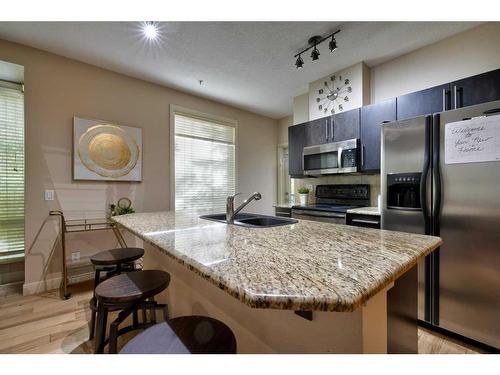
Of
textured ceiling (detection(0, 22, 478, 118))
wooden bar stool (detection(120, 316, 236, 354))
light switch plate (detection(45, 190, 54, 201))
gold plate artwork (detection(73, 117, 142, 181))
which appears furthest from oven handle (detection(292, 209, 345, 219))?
light switch plate (detection(45, 190, 54, 201))

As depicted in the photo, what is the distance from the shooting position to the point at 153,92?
348cm

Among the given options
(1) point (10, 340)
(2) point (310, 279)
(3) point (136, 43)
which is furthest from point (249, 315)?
(3) point (136, 43)

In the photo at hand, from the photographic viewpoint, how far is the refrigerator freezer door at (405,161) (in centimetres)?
196

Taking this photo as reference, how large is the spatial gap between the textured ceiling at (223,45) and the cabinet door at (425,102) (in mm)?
657

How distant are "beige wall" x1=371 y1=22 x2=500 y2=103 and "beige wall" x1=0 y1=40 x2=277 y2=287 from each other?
286 cm

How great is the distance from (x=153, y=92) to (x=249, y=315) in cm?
343

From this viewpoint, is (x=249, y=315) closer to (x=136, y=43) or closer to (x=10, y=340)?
(x=10, y=340)

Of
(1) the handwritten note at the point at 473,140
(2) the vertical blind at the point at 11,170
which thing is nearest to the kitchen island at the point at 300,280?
(1) the handwritten note at the point at 473,140

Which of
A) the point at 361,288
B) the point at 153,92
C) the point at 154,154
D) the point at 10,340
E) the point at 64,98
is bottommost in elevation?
the point at 10,340

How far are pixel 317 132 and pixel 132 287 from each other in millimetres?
2818

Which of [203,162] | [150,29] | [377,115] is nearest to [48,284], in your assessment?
[203,162]

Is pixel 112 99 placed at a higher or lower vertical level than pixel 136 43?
lower

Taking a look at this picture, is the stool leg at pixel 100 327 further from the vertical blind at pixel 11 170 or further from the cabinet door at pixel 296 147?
the cabinet door at pixel 296 147

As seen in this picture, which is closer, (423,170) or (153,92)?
(423,170)
